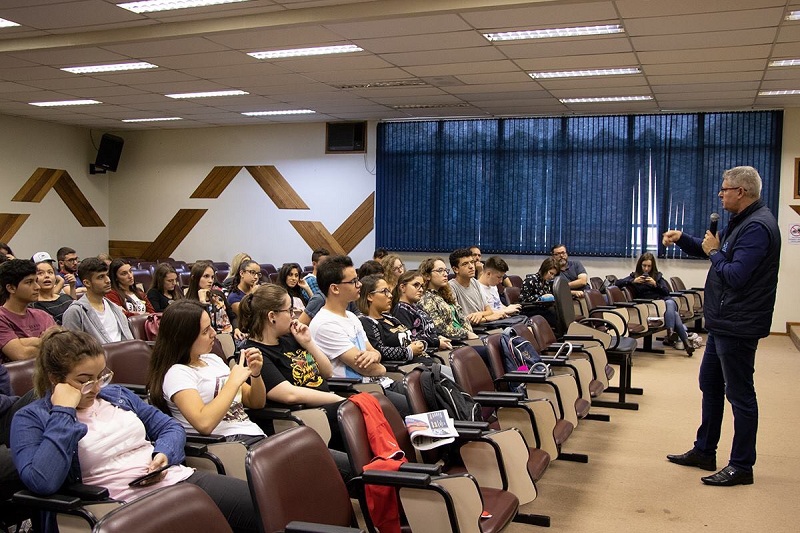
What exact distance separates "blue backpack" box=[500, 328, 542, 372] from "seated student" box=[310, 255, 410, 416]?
2.72 feet

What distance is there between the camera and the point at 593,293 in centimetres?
790

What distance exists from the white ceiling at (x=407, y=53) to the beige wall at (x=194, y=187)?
5.54 ft

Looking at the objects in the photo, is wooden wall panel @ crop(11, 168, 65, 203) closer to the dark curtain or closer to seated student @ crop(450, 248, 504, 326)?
the dark curtain

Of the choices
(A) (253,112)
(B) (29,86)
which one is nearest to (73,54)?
(B) (29,86)

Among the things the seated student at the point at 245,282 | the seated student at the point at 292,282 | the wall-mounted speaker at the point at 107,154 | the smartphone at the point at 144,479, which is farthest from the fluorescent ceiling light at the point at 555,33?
the wall-mounted speaker at the point at 107,154

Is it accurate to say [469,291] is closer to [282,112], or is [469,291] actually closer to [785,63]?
[785,63]

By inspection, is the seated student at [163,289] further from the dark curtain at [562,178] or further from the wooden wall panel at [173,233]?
the wooden wall panel at [173,233]

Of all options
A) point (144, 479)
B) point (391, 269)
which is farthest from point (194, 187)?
→ point (144, 479)

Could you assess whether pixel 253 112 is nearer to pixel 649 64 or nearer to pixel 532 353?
pixel 649 64

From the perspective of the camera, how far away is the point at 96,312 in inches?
188

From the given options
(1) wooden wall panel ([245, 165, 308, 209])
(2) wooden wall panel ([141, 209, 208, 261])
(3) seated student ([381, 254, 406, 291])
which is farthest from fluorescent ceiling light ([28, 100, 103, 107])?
(3) seated student ([381, 254, 406, 291])

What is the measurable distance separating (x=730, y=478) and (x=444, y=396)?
198cm

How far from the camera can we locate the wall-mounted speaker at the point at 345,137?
1208cm

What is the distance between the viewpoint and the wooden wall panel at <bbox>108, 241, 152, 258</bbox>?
1385cm
